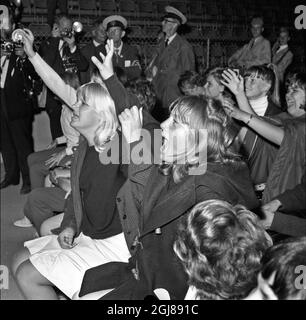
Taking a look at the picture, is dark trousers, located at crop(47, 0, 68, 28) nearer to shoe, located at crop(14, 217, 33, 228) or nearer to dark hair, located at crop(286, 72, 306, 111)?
shoe, located at crop(14, 217, 33, 228)

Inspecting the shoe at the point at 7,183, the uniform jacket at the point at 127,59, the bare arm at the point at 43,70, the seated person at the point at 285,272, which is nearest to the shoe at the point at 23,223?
the shoe at the point at 7,183

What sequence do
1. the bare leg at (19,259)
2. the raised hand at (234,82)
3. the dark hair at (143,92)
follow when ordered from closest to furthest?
1. the bare leg at (19,259)
2. the raised hand at (234,82)
3. the dark hair at (143,92)

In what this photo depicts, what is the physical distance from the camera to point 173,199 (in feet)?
5.84

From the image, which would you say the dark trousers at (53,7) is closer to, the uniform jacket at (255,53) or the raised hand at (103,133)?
the uniform jacket at (255,53)

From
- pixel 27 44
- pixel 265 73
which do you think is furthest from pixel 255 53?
pixel 27 44

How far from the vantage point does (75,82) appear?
3625mm

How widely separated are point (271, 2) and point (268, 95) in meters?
8.12

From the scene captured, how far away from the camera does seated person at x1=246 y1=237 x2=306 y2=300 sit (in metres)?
1.13

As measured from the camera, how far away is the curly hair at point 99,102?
236cm

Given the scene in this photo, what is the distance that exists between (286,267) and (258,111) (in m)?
2.07

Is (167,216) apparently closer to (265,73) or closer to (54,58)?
(265,73)

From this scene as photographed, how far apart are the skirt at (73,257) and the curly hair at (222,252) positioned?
71cm

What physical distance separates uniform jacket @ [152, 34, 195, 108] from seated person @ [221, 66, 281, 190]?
2.43 m

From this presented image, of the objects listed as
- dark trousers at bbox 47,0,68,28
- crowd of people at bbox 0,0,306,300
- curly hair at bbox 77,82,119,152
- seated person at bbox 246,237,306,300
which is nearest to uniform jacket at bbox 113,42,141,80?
dark trousers at bbox 47,0,68,28
